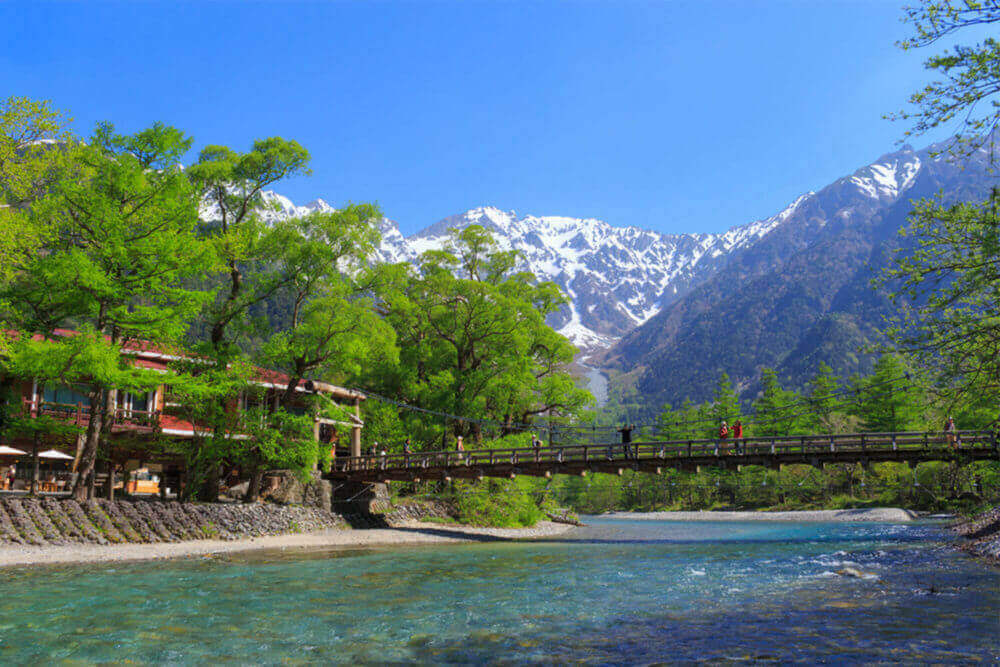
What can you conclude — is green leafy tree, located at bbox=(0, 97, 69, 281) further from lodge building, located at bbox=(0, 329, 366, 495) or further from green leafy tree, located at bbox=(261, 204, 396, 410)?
green leafy tree, located at bbox=(261, 204, 396, 410)

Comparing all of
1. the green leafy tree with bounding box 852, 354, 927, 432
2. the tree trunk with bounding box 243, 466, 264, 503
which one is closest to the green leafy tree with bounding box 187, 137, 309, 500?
the tree trunk with bounding box 243, 466, 264, 503

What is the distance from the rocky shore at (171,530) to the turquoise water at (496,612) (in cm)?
272

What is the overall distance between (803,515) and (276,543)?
160 ft

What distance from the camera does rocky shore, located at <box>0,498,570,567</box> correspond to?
19.0 metres

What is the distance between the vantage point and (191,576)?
15.6m

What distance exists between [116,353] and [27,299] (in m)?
4.13

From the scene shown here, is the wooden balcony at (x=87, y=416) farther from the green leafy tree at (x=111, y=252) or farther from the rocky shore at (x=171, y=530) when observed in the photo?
the green leafy tree at (x=111, y=252)

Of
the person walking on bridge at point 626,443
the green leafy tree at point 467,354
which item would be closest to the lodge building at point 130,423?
the green leafy tree at point 467,354

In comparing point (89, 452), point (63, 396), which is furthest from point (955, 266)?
point (63, 396)

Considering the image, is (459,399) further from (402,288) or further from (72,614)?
(72,614)

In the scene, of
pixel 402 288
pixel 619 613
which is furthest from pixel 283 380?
pixel 619 613

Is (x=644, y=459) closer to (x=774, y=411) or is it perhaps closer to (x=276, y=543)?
(x=276, y=543)

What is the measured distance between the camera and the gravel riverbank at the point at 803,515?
51713mm

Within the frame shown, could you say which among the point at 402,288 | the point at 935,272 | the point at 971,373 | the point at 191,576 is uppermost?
the point at 402,288
